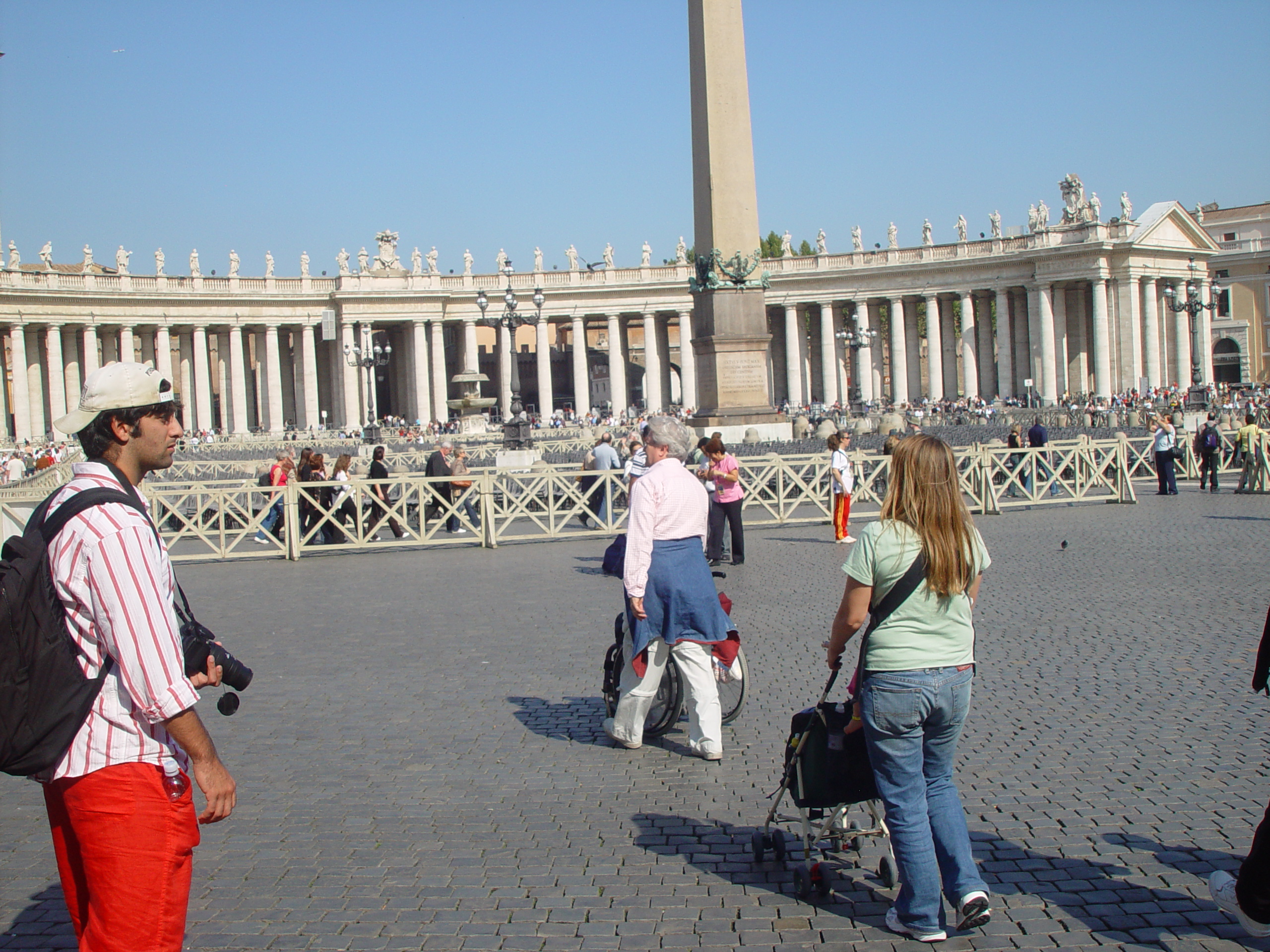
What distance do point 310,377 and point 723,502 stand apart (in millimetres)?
54622

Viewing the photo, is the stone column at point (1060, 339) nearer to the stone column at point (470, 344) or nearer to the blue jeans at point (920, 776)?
the stone column at point (470, 344)

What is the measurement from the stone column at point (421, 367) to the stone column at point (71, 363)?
17.1 m

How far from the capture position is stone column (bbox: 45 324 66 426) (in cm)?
5691

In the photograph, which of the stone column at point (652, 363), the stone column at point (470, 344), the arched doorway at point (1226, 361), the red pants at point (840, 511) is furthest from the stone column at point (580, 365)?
the red pants at point (840, 511)

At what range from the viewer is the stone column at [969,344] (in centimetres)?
6216

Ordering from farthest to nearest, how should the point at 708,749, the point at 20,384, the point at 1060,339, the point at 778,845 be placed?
1. the point at 1060,339
2. the point at 20,384
3. the point at 708,749
4. the point at 778,845

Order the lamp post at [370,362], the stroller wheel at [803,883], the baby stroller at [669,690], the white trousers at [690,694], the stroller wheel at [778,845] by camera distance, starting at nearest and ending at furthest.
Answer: the stroller wheel at [803,883] < the stroller wheel at [778,845] < the white trousers at [690,694] < the baby stroller at [669,690] < the lamp post at [370,362]

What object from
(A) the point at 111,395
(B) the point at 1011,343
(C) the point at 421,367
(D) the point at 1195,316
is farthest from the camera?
(D) the point at 1195,316

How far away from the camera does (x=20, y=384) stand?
55906mm

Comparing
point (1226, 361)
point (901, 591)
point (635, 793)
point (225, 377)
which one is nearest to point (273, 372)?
point (225, 377)

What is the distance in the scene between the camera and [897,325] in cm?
6253

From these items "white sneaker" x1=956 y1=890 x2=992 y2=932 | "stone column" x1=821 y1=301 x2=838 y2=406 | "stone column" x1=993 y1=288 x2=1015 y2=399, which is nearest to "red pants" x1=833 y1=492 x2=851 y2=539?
"white sneaker" x1=956 y1=890 x2=992 y2=932

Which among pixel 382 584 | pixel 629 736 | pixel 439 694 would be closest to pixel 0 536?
pixel 382 584

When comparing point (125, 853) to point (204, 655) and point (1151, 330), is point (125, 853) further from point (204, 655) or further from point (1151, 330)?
point (1151, 330)
